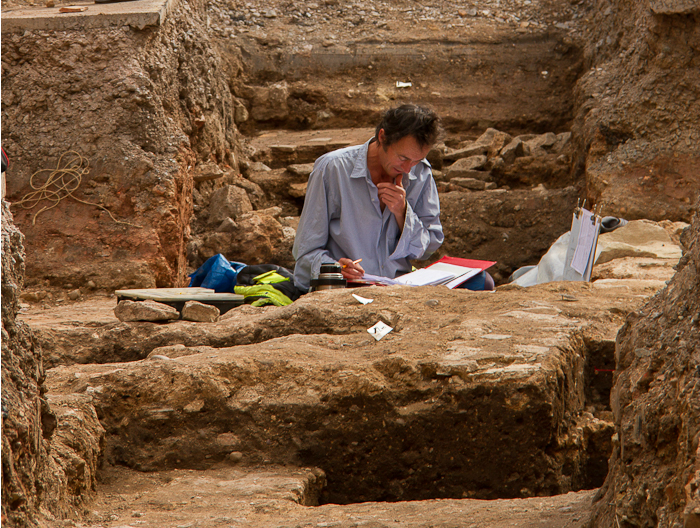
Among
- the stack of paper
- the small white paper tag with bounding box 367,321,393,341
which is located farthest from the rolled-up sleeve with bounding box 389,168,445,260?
the small white paper tag with bounding box 367,321,393,341

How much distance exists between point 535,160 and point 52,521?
5.56 metres

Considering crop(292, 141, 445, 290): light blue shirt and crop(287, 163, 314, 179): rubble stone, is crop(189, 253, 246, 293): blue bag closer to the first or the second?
crop(292, 141, 445, 290): light blue shirt

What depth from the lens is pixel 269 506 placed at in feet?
5.90

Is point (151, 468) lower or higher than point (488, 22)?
lower

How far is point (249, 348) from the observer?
255cm

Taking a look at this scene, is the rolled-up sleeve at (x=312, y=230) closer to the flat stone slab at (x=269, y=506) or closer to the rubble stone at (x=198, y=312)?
the rubble stone at (x=198, y=312)

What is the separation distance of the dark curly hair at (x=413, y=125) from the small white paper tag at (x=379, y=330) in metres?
1.10

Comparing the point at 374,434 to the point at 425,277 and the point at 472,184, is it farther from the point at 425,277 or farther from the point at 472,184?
the point at 472,184

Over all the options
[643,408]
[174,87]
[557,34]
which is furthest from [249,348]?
[557,34]

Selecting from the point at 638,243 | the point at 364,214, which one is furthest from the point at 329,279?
the point at 638,243

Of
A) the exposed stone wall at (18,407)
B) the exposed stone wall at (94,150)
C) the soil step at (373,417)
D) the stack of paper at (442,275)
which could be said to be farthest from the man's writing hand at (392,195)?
the exposed stone wall at (18,407)

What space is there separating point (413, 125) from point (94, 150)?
7.24 feet

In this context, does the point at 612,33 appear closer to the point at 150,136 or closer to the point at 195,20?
the point at 195,20

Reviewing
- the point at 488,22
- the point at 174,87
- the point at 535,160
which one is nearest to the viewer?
the point at 174,87
